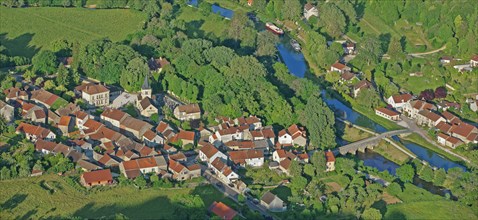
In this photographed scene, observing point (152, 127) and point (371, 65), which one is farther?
point (371, 65)

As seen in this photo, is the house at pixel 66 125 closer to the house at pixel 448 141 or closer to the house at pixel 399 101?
the house at pixel 399 101

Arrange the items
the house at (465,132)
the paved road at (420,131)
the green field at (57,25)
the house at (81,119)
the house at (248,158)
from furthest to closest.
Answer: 1. the green field at (57,25)
2. the house at (465,132)
3. the paved road at (420,131)
4. the house at (81,119)
5. the house at (248,158)

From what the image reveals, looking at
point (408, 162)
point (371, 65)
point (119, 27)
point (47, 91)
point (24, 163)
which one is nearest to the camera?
point (24, 163)

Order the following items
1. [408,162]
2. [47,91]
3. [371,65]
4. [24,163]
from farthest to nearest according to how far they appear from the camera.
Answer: [371,65] → [47,91] → [408,162] → [24,163]

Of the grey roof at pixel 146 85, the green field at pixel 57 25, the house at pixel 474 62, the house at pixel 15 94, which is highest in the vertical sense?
the house at pixel 474 62

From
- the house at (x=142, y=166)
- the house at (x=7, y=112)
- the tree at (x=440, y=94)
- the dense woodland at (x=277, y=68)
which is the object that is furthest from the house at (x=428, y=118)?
the house at (x=7, y=112)

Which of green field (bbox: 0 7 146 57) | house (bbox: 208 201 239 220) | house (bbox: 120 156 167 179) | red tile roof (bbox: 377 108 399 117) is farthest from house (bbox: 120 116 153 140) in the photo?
red tile roof (bbox: 377 108 399 117)

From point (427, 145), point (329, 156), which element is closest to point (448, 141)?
point (427, 145)

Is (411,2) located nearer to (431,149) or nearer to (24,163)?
(431,149)

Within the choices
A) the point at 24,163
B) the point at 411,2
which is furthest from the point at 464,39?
the point at 24,163
